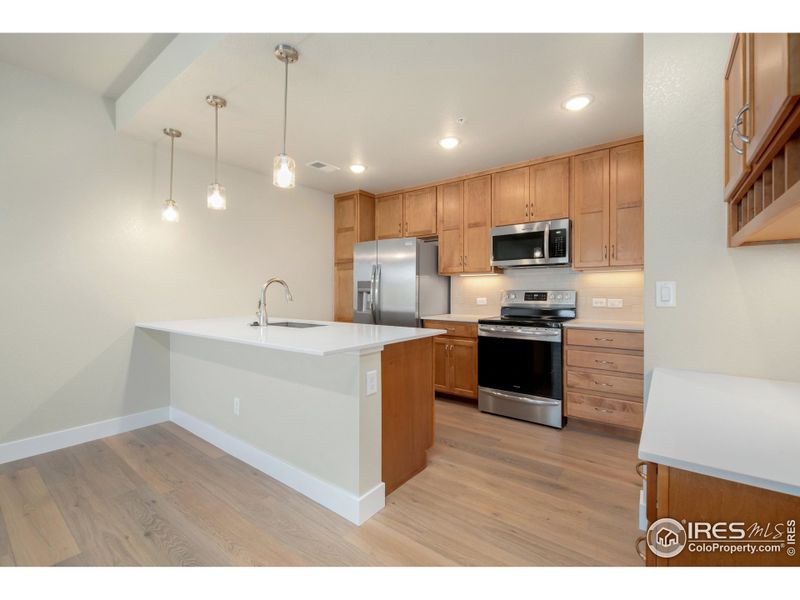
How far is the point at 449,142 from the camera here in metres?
3.10

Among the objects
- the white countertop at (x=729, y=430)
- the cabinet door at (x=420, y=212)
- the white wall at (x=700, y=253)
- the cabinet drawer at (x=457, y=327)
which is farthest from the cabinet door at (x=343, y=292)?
the white countertop at (x=729, y=430)

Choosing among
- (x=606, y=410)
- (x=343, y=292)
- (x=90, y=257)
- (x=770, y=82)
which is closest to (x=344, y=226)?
(x=343, y=292)

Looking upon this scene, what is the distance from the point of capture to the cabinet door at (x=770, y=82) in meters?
0.69

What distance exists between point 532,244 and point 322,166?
2.22m

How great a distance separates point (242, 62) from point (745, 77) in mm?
2215

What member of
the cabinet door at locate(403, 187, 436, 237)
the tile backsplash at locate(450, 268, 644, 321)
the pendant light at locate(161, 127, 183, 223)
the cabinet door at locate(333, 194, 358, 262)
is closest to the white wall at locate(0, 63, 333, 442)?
the pendant light at locate(161, 127, 183, 223)

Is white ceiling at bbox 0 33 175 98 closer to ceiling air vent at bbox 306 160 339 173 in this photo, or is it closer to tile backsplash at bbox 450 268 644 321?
ceiling air vent at bbox 306 160 339 173

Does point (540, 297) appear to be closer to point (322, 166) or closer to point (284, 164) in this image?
point (322, 166)

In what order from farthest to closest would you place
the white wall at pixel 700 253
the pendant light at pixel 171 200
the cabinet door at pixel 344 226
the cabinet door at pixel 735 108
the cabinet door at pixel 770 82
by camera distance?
the cabinet door at pixel 344 226 → the pendant light at pixel 171 200 → the white wall at pixel 700 253 → the cabinet door at pixel 735 108 → the cabinet door at pixel 770 82

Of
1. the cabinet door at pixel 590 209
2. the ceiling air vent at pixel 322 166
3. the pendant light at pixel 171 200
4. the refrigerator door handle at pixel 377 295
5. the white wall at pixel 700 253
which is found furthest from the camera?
the refrigerator door handle at pixel 377 295

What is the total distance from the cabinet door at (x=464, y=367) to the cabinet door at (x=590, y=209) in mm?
1266

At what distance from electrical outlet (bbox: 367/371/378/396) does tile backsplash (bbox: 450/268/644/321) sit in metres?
2.52

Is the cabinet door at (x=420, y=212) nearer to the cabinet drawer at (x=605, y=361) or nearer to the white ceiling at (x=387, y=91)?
the white ceiling at (x=387, y=91)

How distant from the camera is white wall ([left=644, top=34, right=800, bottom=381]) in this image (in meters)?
1.41
